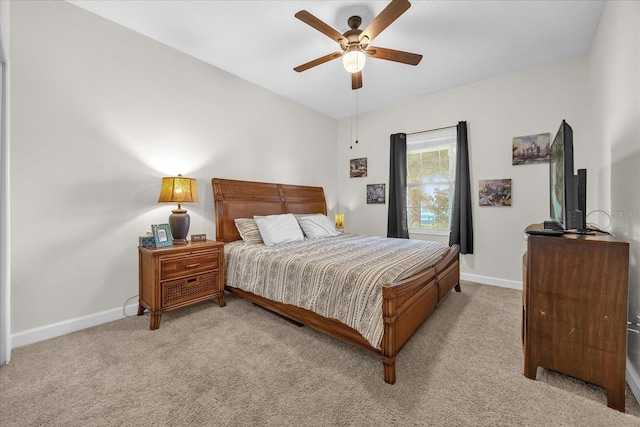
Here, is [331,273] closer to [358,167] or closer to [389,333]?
[389,333]

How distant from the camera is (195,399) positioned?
4.95 ft

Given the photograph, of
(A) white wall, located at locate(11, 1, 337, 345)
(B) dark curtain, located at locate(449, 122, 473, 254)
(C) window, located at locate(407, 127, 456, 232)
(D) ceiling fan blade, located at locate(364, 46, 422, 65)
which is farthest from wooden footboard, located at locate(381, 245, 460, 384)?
(A) white wall, located at locate(11, 1, 337, 345)

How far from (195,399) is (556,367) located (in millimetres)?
2224

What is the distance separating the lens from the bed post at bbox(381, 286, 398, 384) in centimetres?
161

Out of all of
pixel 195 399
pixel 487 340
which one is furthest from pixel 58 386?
pixel 487 340

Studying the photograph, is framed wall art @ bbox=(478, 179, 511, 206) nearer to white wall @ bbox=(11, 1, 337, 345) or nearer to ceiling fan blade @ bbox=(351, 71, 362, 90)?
ceiling fan blade @ bbox=(351, 71, 362, 90)

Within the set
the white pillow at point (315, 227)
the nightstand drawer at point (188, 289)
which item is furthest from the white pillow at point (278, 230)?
the nightstand drawer at point (188, 289)

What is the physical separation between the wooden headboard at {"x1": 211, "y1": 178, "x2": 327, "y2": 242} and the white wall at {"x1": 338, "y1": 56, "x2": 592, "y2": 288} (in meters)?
2.13

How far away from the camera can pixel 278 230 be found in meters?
3.12

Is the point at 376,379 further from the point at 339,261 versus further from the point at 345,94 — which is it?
the point at 345,94

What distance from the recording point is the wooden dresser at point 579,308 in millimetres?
1425

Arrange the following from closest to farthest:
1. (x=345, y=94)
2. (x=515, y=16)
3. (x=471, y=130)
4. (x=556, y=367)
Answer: (x=556, y=367) → (x=515, y=16) → (x=471, y=130) → (x=345, y=94)

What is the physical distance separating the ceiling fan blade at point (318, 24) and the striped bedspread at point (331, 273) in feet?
6.41

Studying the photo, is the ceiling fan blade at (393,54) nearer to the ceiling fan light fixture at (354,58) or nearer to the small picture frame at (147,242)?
the ceiling fan light fixture at (354,58)
